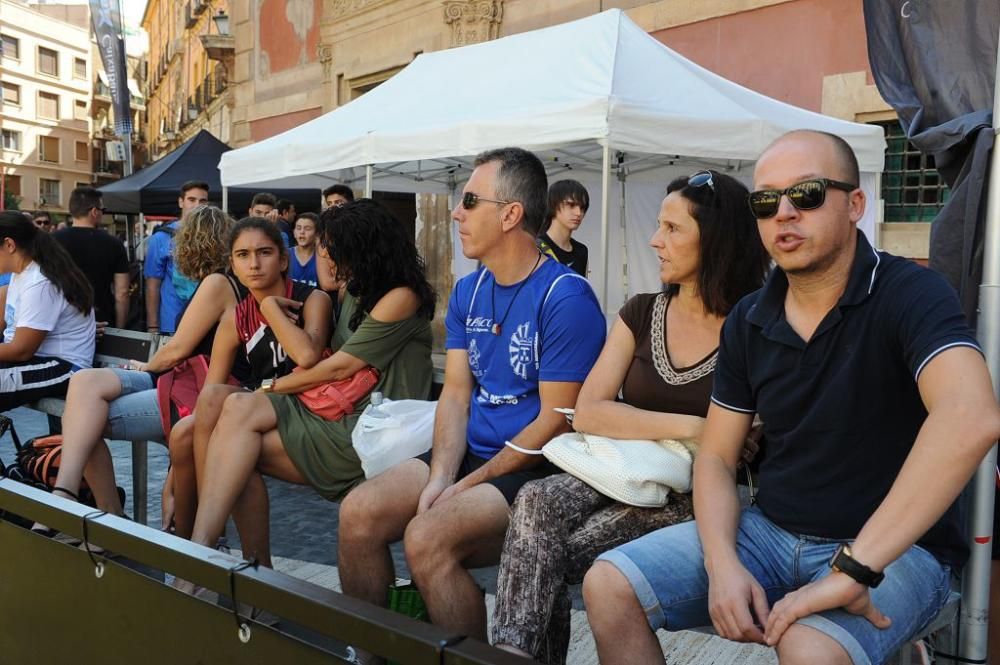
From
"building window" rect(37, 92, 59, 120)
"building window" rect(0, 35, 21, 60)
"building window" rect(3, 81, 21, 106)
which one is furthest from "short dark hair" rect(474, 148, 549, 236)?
"building window" rect(37, 92, 59, 120)

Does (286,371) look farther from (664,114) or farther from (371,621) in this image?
(664,114)

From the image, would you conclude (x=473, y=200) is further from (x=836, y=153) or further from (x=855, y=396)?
(x=855, y=396)

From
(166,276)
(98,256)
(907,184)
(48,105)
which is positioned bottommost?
(166,276)

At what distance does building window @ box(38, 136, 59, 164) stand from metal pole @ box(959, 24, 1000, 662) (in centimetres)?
6620

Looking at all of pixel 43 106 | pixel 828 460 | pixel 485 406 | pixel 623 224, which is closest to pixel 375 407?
pixel 485 406

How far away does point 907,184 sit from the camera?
7.75 meters

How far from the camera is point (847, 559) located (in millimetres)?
1691

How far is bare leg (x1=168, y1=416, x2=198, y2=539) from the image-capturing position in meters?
3.56

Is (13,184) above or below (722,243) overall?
above

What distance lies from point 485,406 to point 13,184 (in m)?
62.4

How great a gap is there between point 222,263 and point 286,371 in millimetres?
969

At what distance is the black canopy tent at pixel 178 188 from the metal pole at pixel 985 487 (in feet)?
31.7

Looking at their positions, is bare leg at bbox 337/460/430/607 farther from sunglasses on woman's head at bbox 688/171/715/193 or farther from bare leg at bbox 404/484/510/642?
sunglasses on woman's head at bbox 688/171/715/193

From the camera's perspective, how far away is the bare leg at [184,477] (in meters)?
3.56
